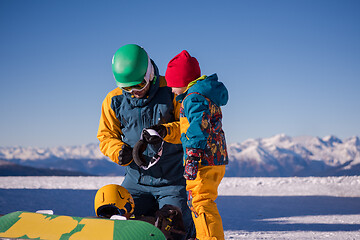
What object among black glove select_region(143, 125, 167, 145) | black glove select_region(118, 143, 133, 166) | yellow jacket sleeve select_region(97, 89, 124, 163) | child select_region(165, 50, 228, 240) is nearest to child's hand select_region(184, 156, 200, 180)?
child select_region(165, 50, 228, 240)

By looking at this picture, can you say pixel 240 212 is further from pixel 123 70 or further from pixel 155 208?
pixel 123 70

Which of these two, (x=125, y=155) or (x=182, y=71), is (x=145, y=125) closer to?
(x=125, y=155)

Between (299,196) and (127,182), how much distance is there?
590 centimetres

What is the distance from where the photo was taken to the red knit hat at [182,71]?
2609mm

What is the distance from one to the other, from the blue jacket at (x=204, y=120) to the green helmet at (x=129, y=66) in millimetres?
306

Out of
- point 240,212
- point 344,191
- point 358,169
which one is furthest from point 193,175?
point 358,169

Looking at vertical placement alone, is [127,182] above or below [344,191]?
above

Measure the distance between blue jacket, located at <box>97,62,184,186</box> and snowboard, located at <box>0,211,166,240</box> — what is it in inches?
21.2

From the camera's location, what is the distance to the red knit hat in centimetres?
261

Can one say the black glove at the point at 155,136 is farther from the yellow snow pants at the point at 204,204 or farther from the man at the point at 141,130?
the yellow snow pants at the point at 204,204

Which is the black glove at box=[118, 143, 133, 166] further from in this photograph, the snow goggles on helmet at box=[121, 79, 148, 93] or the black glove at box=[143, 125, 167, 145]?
the snow goggles on helmet at box=[121, 79, 148, 93]

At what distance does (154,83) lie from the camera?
258 cm

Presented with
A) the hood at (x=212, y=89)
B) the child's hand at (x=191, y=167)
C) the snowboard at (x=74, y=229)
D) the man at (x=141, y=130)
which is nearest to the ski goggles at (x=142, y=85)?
the man at (x=141, y=130)

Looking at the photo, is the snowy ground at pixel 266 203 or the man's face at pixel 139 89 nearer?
the man's face at pixel 139 89
